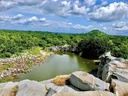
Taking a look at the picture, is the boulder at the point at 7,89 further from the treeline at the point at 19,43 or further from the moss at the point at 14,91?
the treeline at the point at 19,43

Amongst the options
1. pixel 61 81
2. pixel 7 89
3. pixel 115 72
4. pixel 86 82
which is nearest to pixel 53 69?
pixel 115 72

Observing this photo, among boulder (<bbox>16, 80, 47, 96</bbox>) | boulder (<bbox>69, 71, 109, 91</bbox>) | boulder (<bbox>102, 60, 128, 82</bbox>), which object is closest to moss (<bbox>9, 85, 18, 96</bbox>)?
boulder (<bbox>16, 80, 47, 96</bbox>)

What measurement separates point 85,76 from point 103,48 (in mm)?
47429

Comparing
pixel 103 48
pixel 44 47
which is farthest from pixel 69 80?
pixel 44 47

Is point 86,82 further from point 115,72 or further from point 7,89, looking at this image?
point 7,89

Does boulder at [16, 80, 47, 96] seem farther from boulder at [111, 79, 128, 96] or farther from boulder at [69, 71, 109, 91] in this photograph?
boulder at [111, 79, 128, 96]

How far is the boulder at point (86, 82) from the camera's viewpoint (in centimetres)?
1299

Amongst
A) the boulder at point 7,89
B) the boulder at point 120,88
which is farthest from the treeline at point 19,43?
the boulder at point 120,88

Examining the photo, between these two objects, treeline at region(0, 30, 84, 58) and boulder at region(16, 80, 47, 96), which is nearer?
boulder at region(16, 80, 47, 96)

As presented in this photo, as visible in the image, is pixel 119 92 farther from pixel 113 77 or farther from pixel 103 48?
pixel 103 48

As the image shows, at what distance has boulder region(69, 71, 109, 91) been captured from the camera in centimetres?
1299

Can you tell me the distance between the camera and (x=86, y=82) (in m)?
13.2

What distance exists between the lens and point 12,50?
6234cm

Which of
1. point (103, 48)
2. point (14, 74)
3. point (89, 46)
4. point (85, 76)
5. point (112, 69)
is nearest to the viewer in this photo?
point (85, 76)
